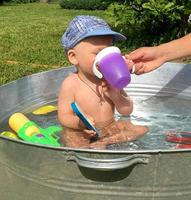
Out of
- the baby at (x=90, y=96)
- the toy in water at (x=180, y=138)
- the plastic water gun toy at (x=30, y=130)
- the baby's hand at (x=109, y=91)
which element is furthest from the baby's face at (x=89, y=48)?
the toy in water at (x=180, y=138)

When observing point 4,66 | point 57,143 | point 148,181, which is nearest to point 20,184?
point 148,181

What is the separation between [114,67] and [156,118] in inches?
32.7

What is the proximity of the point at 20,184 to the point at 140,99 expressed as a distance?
132cm

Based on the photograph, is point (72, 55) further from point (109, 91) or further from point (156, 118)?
point (156, 118)

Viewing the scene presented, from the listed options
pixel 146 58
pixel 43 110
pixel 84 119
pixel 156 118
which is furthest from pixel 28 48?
pixel 84 119

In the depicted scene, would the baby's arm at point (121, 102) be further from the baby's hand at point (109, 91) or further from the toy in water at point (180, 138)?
the toy in water at point (180, 138)

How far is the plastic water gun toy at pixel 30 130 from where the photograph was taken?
1.98 m

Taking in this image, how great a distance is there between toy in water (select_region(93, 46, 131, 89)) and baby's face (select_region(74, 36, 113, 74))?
0.14m

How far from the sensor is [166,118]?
8.05ft

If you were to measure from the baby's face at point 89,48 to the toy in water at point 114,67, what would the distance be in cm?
14

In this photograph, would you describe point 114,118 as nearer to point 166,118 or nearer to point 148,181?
point 166,118

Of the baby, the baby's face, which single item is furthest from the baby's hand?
the baby's face

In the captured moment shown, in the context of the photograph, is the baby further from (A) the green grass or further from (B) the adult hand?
(A) the green grass

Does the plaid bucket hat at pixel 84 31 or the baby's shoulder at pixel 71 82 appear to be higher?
the plaid bucket hat at pixel 84 31
